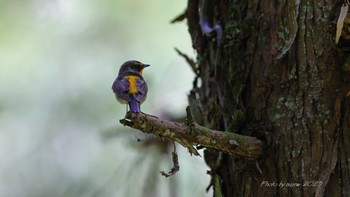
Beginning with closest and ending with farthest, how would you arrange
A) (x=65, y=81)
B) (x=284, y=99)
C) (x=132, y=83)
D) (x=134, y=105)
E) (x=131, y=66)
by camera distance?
(x=134, y=105), (x=132, y=83), (x=284, y=99), (x=131, y=66), (x=65, y=81)

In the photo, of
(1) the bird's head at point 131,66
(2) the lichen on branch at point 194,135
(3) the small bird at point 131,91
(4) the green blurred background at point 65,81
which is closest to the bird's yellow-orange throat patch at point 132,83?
(3) the small bird at point 131,91

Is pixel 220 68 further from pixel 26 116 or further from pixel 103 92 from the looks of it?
pixel 26 116

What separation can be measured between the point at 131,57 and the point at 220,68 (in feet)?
4.61

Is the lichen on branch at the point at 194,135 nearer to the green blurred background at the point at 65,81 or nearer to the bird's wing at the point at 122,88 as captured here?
the bird's wing at the point at 122,88

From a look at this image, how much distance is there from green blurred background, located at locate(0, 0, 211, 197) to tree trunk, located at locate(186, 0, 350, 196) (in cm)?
130

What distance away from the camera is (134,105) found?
1.86 metres

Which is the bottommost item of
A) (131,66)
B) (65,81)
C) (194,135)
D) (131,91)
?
(194,135)

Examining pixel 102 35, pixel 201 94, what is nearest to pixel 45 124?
pixel 102 35

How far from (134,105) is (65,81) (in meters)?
2.03

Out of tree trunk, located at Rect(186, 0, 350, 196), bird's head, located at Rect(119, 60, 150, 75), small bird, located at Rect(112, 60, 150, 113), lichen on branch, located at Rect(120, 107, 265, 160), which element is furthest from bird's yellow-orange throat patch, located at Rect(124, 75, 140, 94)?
tree trunk, located at Rect(186, 0, 350, 196)

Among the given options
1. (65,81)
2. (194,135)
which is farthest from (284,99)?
(65,81)

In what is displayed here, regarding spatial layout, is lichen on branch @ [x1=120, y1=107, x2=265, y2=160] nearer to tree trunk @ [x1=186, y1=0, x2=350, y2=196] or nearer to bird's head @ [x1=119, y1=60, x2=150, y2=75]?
tree trunk @ [x1=186, y1=0, x2=350, y2=196]

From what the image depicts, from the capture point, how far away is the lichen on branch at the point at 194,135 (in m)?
1.83

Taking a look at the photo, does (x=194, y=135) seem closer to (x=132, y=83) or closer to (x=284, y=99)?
(x=132, y=83)
